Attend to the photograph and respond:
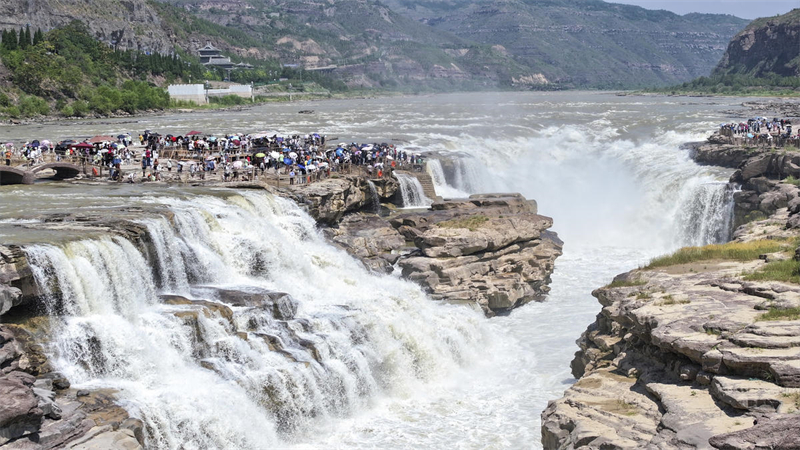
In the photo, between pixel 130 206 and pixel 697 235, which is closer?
pixel 130 206

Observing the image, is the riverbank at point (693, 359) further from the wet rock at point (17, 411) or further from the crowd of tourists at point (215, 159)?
the crowd of tourists at point (215, 159)

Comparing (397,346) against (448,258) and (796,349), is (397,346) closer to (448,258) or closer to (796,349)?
(448,258)

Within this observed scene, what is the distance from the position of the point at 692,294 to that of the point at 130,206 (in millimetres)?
19281

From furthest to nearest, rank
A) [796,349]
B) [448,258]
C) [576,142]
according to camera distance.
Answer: [576,142] < [448,258] < [796,349]

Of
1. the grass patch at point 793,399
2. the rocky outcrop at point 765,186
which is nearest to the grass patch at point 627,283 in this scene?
the grass patch at point 793,399

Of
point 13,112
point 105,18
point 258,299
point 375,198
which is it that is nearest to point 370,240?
point 375,198

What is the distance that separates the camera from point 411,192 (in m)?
45.2

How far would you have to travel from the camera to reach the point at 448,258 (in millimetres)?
33250

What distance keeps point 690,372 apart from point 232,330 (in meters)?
12.1

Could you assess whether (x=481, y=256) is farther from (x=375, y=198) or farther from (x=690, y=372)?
(x=690, y=372)

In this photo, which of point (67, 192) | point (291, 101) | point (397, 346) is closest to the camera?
point (397, 346)

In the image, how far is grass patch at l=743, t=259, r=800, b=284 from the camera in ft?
66.8

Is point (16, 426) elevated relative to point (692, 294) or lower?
A: lower

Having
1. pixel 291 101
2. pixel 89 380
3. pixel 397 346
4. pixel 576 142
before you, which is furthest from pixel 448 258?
pixel 291 101
